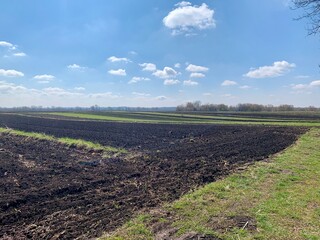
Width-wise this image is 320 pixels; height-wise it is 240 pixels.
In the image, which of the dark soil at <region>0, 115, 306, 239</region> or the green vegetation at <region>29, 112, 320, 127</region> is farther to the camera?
the green vegetation at <region>29, 112, 320, 127</region>

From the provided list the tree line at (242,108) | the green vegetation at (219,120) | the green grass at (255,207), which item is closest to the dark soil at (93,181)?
the green grass at (255,207)

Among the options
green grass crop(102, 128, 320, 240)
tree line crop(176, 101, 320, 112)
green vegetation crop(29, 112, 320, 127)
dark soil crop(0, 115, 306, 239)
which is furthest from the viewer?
tree line crop(176, 101, 320, 112)

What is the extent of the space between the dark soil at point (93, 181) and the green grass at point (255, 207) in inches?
33.5

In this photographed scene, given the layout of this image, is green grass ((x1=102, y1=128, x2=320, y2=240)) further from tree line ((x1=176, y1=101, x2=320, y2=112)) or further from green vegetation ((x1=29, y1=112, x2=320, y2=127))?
tree line ((x1=176, y1=101, x2=320, y2=112))

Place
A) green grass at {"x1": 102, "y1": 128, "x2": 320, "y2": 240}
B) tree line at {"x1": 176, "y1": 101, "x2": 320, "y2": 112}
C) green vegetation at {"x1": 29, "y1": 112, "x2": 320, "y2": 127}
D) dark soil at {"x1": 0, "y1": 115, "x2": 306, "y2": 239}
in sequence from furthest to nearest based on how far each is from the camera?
tree line at {"x1": 176, "y1": 101, "x2": 320, "y2": 112} < green vegetation at {"x1": 29, "y1": 112, "x2": 320, "y2": 127} < dark soil at {"x1": 0, "y1": 115, "x2": 306, "y2": 239} < green grass at {"x1": 102, "y1": 128, "x2": 320, "y2": 240}

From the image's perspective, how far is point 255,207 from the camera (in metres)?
7.36

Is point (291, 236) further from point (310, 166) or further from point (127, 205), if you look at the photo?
point (310, 166)

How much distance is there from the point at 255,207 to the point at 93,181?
6.10 m

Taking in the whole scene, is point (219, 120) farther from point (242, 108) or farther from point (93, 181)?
point (242, 108)

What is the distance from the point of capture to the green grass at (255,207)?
604 cm

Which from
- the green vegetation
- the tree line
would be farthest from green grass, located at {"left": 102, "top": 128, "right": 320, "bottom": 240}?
the tree line

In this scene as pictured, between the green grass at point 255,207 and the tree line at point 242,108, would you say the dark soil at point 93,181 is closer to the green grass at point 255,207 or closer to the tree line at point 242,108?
the green grass at point 255,207

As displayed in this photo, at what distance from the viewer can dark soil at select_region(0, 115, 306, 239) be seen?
705cm

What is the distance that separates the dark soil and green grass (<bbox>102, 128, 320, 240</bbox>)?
0.85 meters
